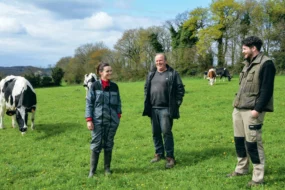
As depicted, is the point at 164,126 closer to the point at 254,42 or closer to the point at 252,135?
the point at 252,135

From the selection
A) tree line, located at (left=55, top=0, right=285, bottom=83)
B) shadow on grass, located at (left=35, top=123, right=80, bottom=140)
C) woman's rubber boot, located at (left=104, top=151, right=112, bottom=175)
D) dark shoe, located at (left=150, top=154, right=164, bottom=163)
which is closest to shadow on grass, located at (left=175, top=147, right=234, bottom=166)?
dark shoe, located at (left=150, top=154, right=164, bottom=163)

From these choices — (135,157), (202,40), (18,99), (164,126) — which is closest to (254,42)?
(164,126)

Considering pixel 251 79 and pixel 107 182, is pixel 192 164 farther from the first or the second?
pixel 251 79

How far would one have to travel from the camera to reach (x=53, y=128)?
43.4 ft

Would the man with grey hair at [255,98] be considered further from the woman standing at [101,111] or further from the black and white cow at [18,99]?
the black and white cow at [18,99]

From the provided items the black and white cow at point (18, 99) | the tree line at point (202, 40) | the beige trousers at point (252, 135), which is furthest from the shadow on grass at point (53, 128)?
the tree line at point (202, 40)

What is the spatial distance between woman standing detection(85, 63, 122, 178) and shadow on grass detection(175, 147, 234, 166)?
2.14 meters

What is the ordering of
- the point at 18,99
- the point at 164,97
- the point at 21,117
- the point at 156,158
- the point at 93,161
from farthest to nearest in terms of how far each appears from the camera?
the point at 18,99
the point at 21,117
the point at 156,158
the point at 164,97
the point at 93,161

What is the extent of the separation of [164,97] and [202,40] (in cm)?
5316

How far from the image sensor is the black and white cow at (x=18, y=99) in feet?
37.7

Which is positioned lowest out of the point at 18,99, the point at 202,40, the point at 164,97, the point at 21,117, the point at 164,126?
Answer: the point at 21,117

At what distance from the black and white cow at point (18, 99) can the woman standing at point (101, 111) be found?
18.1 ft

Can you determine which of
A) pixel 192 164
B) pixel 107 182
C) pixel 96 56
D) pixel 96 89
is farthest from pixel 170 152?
pixel 96 56

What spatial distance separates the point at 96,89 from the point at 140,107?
38.0 feet
